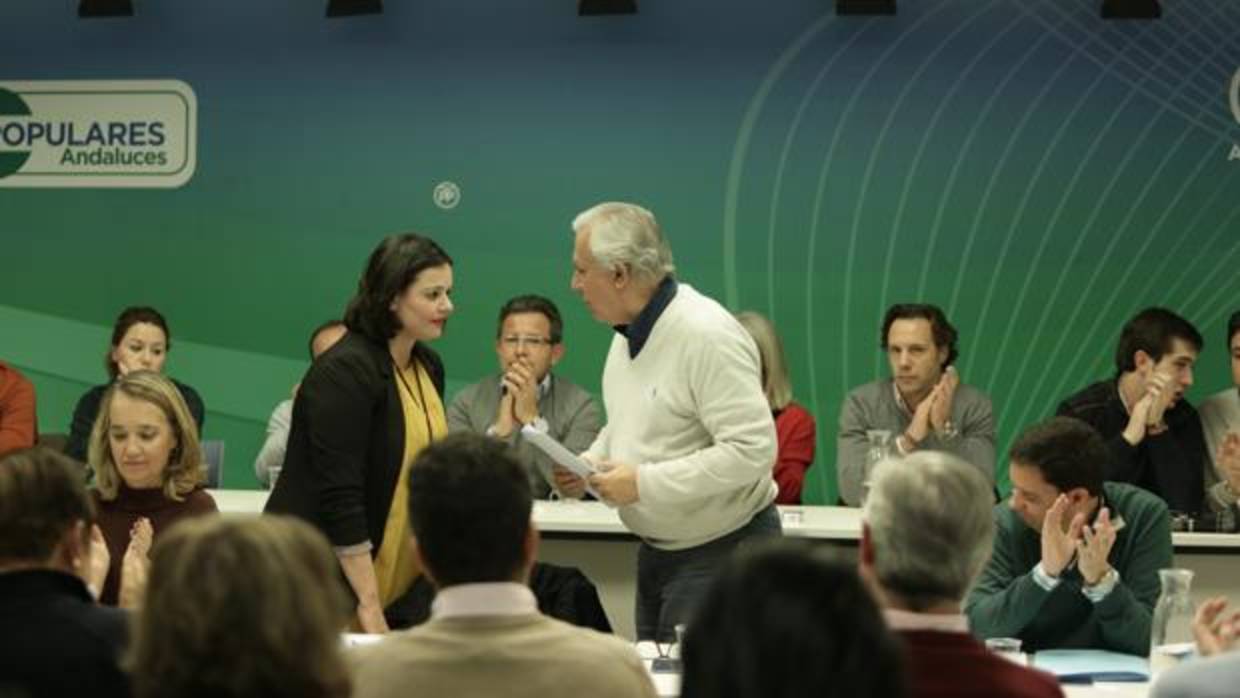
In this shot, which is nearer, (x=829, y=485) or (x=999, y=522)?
(x=999, y=522)

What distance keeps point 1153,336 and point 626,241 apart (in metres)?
3.06

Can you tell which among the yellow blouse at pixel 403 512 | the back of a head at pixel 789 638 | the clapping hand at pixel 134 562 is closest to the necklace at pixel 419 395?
the yellow blouse at pixel 403 512

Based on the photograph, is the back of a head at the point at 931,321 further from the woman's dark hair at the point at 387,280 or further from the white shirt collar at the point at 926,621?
the white shirt collar at the point at 926,621

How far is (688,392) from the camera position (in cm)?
454

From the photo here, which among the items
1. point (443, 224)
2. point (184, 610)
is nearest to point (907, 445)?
point (443, 224)

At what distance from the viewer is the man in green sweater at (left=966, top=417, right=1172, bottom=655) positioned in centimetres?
449

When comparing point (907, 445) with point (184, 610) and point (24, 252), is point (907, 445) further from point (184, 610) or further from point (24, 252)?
point (184, 610)

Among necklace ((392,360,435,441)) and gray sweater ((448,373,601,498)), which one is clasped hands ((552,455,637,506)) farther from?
gray sweater ((448,373,601,498))

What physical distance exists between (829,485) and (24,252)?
12.6 feet

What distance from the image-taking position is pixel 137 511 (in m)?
4.64

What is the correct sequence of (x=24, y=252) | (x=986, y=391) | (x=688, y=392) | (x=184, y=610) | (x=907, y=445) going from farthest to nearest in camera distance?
1. (x=24, y=252)
2. (x=986, y=391)
3. (x=907, y=445)
4. (x=688, y=392)
5. (x=184, y=610)

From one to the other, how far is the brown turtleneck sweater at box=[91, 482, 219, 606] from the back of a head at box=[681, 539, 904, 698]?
2.95 metres

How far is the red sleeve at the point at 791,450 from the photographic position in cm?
715

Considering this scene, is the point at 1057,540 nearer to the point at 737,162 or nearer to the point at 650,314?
the point at 650,314
